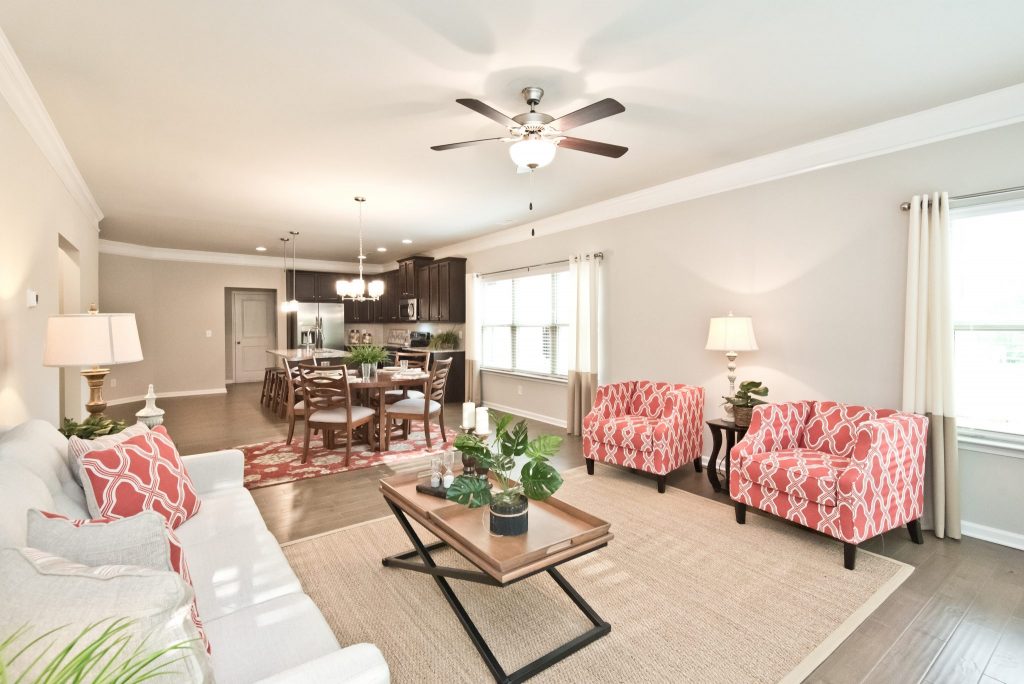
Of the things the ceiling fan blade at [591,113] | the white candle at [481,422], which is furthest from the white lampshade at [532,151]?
the white candle at [481,422]

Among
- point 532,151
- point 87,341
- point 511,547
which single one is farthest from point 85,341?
point 532,151

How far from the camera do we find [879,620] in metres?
2.18

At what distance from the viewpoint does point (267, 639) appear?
4.41ft

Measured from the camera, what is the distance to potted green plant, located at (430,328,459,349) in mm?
8180

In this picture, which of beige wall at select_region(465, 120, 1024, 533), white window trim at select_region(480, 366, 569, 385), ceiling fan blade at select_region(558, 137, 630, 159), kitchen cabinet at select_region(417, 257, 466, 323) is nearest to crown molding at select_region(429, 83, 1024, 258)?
beige wall at select_region(465, 120, 1024, 533)

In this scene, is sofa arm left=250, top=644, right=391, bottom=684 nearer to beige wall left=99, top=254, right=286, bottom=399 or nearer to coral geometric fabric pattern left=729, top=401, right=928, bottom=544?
coral geometric fabric pattern left=729, top=401, right=928, bottom=544

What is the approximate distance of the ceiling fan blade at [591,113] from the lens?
2236 mm

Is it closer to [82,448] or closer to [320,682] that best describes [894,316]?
[320,682]

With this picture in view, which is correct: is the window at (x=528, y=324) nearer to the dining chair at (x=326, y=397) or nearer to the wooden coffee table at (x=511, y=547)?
the dining chair at (x=326, y=397)

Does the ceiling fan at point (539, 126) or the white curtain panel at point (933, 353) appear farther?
the white curtain panel at point (933, 353)

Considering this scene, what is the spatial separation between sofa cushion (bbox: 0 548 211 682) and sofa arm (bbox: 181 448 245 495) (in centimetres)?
172

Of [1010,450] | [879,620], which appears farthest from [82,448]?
[1010,450]

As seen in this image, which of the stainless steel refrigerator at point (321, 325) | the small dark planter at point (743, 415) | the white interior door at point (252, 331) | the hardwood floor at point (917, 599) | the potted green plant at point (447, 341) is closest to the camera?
the hardwood floor at point (917, 599)

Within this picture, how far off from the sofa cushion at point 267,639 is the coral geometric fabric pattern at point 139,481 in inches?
28.5
